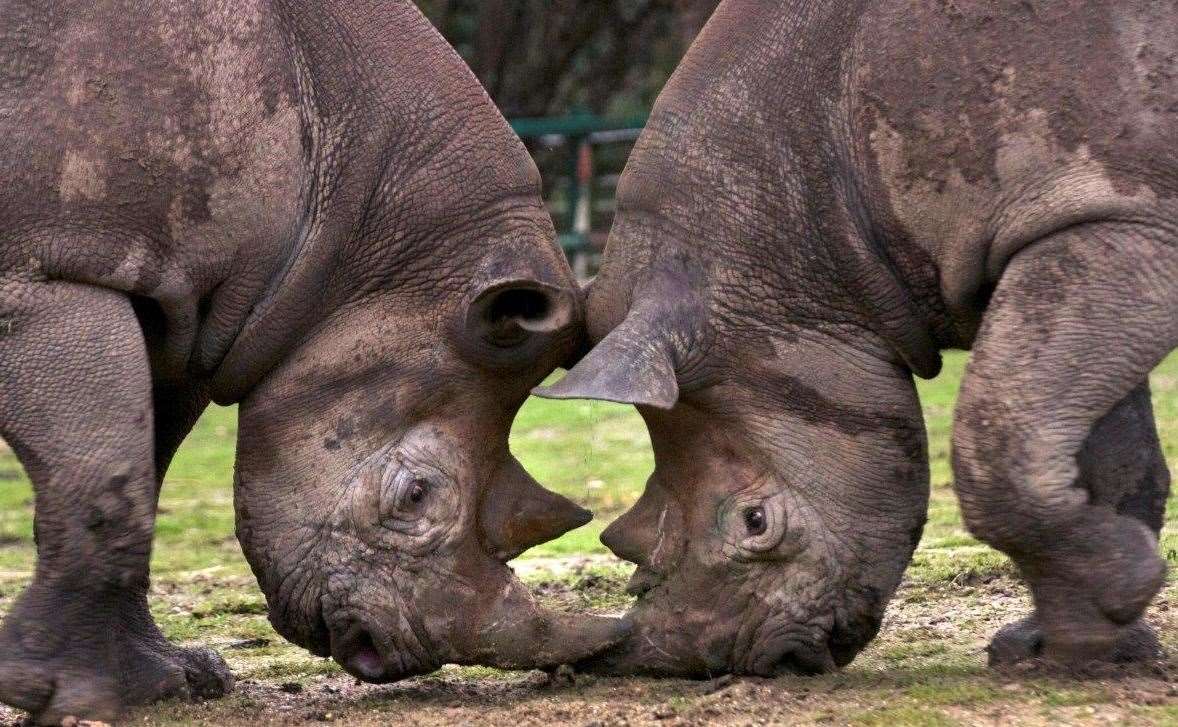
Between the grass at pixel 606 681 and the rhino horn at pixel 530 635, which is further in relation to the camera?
the rhino horn at pixel 530 635

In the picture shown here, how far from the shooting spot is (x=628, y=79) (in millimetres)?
24016

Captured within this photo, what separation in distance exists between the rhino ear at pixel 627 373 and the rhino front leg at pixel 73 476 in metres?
1.21

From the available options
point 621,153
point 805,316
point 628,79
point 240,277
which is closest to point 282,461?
point 240,277

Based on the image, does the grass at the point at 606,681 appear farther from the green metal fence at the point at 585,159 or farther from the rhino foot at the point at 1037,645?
the green metal fence at the point at 585,159

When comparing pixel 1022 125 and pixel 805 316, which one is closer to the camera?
pixel 1022 125

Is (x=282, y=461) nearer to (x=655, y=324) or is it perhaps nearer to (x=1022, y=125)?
(x=655, y=324)

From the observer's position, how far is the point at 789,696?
20.1 feet

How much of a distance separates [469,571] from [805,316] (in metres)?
1.29

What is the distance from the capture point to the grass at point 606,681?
19.4ft

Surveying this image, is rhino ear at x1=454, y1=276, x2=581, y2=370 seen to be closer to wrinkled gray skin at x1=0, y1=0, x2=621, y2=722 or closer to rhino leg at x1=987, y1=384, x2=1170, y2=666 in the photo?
wrinkled gray skin at x1=0, y1=0, x2=621, y2=722

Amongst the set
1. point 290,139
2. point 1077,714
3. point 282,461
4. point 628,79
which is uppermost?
point 628,79

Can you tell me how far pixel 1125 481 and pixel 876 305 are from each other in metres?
0.92

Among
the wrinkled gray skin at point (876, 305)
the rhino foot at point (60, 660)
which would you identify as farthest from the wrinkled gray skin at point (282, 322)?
the wrinkled gray skin at point (876, 305)

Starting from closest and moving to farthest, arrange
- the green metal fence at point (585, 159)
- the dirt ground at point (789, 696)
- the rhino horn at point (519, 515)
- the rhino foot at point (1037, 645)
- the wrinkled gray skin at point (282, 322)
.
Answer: the dirt ground at point (789, 696), the wrinkled gray skin at point (282, 322), the rhino foot at point (1037, 645), the rhino horn at point (519, 515), the green metal fence at point (585, 159)
